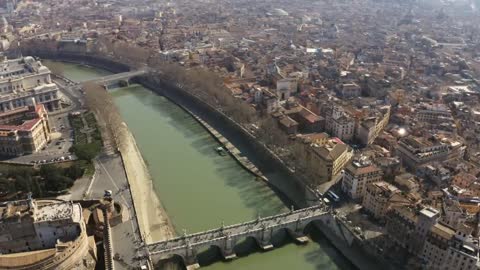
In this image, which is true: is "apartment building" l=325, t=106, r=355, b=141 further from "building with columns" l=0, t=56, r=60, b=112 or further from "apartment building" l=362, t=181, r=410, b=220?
"building with columns" l=0, t=56, r=60, b=112

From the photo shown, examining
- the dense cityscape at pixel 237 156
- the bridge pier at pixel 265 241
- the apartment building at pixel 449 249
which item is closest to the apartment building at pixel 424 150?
the dense cityscape at pixel 237 156

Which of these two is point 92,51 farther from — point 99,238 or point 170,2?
point 170,2

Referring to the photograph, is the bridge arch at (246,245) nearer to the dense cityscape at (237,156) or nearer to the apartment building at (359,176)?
the dense cityscape at (237,156)

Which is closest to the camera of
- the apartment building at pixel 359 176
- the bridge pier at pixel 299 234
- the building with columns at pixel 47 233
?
the building with columns at pixel 47 233

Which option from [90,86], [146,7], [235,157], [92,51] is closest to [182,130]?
[235,157]

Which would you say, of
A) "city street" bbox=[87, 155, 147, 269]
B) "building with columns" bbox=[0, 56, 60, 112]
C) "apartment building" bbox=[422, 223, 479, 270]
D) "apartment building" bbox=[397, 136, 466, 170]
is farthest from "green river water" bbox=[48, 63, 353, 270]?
"apartment building" bbox=[397, 136, 466, 170]

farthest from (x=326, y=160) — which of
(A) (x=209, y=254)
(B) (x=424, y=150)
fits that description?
(A) (x=209, y=254)

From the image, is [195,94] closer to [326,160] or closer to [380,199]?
[326,160]
